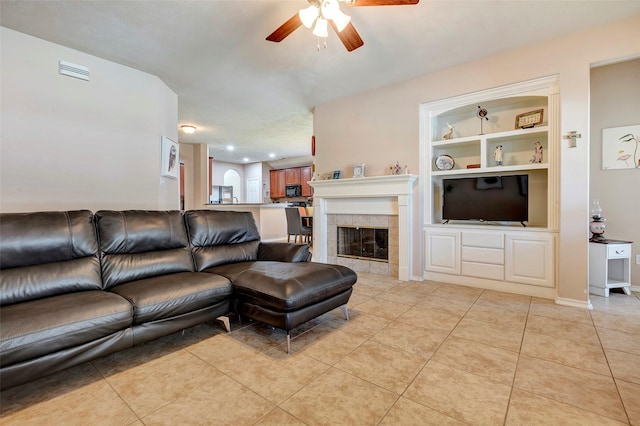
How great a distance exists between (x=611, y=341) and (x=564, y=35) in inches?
111

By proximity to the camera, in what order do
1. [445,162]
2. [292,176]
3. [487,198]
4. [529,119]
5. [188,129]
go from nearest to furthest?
[529,119] → [487,198] → [445,162] → [188,129] → [292,176]

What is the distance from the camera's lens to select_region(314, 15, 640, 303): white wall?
271 cm

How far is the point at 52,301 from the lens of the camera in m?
1.64

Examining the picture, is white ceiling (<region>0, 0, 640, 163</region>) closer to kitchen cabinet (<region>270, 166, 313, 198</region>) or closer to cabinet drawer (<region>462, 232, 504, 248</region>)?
cabinet drawer (<region>462, 232, 504, 248</region>)

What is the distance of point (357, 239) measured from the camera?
447cm

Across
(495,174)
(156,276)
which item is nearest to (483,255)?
(495,174)

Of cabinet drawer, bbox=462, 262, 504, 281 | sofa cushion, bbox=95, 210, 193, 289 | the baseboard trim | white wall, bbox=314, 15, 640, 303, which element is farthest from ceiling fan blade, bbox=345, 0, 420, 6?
the baseboard trim

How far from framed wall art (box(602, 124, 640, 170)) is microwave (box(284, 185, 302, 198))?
7340mm

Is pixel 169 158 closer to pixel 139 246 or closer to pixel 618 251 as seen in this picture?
pixel 139 246

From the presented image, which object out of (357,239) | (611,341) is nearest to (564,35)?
(611,341)

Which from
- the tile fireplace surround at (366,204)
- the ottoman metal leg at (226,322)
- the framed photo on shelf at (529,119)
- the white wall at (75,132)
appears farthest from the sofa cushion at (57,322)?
the framed photo on shelf at (529,119)

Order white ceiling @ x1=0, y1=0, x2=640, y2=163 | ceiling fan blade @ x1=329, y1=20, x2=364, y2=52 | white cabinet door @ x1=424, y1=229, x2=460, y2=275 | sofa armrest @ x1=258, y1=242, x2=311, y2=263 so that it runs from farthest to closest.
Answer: white cabinet door @ x1=424, y1=229, x2=460, y2=275 < sofa armrest @ x1=258, y1=242, x2=311, y2=263 < white ceiling @ x1=0, y1=0, x2=640, y2=163 < ceiling fan blade @ x1=329, y1=20, x2=364, y2=52

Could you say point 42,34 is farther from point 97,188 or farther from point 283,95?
point 283,95

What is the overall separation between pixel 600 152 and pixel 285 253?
384 centimetres
